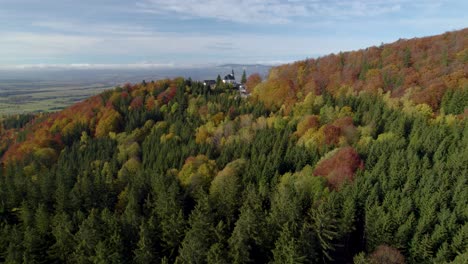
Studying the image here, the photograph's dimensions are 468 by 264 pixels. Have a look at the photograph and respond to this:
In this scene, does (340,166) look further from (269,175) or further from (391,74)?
(391,74)

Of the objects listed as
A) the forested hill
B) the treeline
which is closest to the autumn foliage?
the treeline

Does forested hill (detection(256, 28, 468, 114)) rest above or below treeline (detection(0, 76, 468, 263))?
above

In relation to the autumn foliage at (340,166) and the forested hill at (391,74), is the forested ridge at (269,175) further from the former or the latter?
the forested hill at (391,74)

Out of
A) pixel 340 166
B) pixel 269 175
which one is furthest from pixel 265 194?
pixel 340 166

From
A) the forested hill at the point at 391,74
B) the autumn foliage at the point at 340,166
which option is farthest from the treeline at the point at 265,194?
the forested hill at the point at 391,74

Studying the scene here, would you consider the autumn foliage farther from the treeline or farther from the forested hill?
the forested hill

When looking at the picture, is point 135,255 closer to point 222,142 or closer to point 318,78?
point 222,142

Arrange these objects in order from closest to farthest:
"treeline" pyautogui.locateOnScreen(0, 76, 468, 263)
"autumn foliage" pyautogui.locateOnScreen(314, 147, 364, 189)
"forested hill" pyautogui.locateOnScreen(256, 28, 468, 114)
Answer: "treeline" pyautogui.locateOnScreen(0, 76, 468, 263) < "autumn foliage" pyautogui.locateOnScreen(314, 147, 364, 189) < "forested hill" pyautogui.locateOnScreen(256, 28, 468, 114)

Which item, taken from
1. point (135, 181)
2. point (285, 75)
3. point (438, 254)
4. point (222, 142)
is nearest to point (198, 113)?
point (222, 142)
